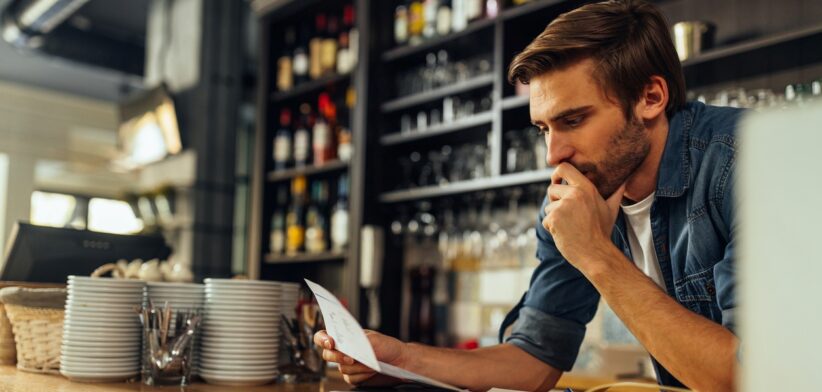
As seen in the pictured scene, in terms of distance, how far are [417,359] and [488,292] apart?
1940mm

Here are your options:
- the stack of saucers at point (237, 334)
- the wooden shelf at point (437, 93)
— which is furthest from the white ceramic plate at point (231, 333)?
the wooden shelf at point (437, 93)

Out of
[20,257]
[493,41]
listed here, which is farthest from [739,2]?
[20,257]

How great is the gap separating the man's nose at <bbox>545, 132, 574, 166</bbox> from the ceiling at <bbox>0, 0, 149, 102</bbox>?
15.4 feet

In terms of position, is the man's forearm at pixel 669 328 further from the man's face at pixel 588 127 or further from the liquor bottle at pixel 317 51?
the liquor bottle at pixel 317 51

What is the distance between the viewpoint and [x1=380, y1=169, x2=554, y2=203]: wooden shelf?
280 centimetres

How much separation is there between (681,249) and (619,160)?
18 centimetres

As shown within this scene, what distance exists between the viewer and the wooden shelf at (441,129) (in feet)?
10.1

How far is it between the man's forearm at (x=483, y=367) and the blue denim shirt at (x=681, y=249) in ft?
0.09

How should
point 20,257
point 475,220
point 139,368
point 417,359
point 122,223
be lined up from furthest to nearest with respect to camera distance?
point 122,223 < point 475,220 < point 20,257 < point 139,368 < point 417,359

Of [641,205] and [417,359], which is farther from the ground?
[641,205]

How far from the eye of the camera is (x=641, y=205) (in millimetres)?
1451

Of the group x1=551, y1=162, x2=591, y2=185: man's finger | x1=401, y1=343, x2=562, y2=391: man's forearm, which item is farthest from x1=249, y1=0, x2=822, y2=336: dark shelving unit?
x1=401, y1=343, x2=562, y2=391: man's forearm

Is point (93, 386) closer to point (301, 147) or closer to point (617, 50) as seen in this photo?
point (617, 50)

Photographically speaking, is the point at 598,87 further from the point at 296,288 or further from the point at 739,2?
the point at 739,2
